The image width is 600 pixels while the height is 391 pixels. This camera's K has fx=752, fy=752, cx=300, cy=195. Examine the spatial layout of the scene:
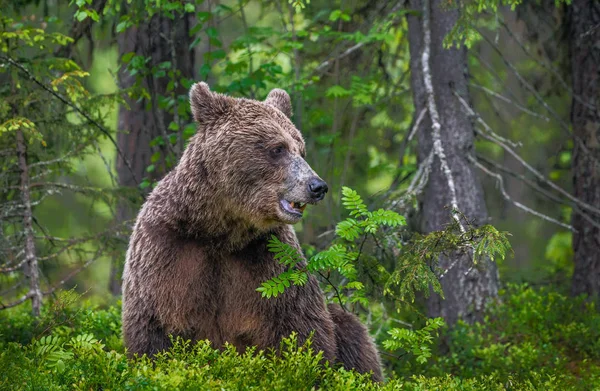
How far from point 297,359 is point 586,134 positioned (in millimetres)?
6119

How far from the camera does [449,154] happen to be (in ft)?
26.8

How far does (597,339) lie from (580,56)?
138 inches

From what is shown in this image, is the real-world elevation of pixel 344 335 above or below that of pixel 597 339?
above

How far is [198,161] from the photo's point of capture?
5492 mm

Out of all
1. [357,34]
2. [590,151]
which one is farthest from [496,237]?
[590,151]

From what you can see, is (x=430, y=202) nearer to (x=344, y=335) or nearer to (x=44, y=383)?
(x=344, y=335)

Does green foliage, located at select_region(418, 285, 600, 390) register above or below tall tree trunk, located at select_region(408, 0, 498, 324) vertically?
below

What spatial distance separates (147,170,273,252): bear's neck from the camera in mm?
5367

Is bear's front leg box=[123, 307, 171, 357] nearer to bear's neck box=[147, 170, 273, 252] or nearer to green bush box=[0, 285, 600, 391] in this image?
green bush box=[0, 285, 600, 391]

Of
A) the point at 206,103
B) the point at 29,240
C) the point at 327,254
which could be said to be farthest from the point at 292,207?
the point at 29,240

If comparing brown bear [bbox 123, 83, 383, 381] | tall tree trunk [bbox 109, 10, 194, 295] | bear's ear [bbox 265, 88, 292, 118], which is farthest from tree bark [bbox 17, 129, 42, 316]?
bear's ear [bbox 265, 88, 292, 118]

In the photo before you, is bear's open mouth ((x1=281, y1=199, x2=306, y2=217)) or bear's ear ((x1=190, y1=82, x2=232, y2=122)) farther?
bear's ear ((x1=190, y1=82, x2=232, y2=122))

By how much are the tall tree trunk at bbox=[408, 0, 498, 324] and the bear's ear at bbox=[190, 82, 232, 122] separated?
10.3 feet

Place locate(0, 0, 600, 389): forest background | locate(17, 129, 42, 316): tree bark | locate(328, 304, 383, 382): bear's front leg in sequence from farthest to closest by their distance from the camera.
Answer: locate(17, 129, 42, 316): tree bark
locate(0, 0, 600, 389): forest background
locate(328, 304, 383, 382): bear's front leg
